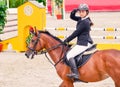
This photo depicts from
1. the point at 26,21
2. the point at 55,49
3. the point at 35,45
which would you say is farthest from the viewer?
the point at 26,21

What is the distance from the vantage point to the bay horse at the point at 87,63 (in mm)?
8023

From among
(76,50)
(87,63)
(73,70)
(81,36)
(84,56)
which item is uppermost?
(81,36)

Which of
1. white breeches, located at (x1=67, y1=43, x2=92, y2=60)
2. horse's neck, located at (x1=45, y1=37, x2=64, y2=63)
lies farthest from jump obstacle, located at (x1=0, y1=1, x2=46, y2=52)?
white breeches, located at (x1=67, y1=43, x2=92, y2=60)

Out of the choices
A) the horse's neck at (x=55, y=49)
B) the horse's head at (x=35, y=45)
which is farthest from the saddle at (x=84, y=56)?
the horse's head at (x=35, y=45)

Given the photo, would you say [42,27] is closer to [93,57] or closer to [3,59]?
[3,59]

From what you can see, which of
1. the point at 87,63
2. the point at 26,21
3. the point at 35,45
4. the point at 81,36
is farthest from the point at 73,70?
the point at 26,21

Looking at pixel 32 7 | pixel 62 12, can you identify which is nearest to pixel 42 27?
pixel 32 7

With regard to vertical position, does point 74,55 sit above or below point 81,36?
below

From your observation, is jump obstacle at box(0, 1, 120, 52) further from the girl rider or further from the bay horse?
the girl rider

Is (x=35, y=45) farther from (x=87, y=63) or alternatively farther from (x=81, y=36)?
(x=87, y=63)

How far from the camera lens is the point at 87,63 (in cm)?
831

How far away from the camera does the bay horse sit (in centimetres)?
802

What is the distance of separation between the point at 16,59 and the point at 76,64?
676 cm

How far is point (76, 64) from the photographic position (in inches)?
330
